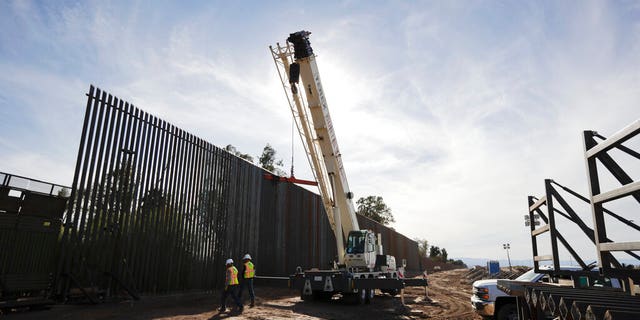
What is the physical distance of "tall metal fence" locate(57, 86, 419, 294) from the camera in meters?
12.2

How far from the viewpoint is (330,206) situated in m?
16.6

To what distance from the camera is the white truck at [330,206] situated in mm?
13844

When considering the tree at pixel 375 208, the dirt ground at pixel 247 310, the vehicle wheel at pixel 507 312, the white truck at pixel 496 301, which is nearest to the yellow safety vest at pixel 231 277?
the dirt ground at pixel 247 310

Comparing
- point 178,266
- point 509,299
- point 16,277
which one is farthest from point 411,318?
point 16,277

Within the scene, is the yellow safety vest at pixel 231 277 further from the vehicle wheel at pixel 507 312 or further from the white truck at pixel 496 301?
the vehicle wheel at pixel 507 312

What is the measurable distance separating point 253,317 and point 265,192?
38.1 ft

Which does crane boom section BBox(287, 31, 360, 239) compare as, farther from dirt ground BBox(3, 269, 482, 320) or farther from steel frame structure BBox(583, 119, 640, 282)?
steel frame structure BBox(583, 119, 640, 282)

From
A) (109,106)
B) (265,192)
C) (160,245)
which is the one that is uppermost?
(109,106)

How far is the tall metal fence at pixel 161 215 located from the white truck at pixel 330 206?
4.80 meters

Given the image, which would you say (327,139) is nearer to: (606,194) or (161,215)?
(161,215)

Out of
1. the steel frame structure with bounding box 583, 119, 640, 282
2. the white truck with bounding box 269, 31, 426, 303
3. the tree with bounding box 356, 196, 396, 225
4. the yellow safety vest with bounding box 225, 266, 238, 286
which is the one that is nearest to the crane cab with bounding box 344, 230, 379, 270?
the white truck with bounding box 269, 31, 426, 303

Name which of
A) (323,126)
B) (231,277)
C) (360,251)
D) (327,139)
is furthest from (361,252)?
(231,277)

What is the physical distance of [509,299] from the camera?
827 centimetres

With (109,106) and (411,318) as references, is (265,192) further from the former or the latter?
(411,318)
